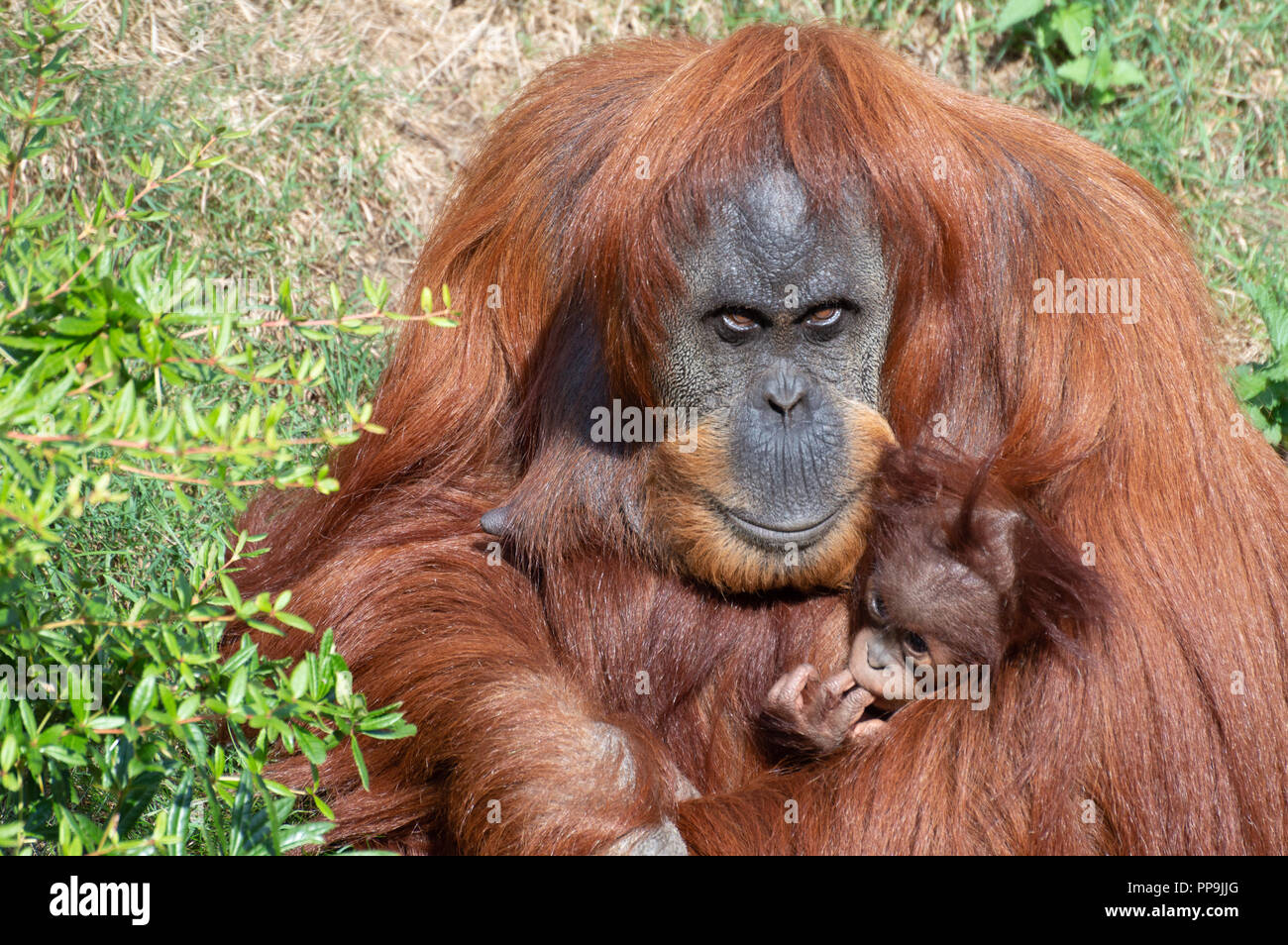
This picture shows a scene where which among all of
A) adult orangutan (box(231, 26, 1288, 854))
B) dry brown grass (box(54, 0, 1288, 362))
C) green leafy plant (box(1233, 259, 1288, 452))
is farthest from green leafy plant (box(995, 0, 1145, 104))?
adult orangutan (box(231, 26, 1288, 854))

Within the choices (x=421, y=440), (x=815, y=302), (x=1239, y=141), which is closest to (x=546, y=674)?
(x=421, y=440)

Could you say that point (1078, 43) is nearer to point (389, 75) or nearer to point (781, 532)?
point (389, 75)

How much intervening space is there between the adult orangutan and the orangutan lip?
0.01m

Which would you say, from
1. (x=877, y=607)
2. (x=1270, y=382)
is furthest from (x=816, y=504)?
(x=1270, y=382)

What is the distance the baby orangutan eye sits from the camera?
2.72 m

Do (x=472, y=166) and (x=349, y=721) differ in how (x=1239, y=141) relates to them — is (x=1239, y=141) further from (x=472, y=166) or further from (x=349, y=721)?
(x=349, y=721)

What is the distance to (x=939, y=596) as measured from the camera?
8.68 feet

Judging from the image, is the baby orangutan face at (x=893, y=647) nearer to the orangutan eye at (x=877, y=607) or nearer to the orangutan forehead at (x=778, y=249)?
the orangutan eye at (x=877, y=607)

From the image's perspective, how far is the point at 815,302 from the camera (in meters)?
2.67

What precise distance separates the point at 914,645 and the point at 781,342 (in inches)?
26.2

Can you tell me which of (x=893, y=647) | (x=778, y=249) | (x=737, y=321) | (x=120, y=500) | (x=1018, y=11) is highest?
(x=1018, y=11)

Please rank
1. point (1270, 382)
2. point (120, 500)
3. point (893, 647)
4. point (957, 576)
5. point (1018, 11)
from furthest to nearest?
point (1018, 11)
point (1270, 382)
point (893, 647)
point (957, 576)
point (120, 500)

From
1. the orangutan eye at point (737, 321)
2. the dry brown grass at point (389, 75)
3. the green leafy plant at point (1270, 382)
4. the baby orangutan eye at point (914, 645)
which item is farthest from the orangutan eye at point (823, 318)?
the dry brown grass at point (389, 75)

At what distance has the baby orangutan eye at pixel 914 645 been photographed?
2719 millimetres
